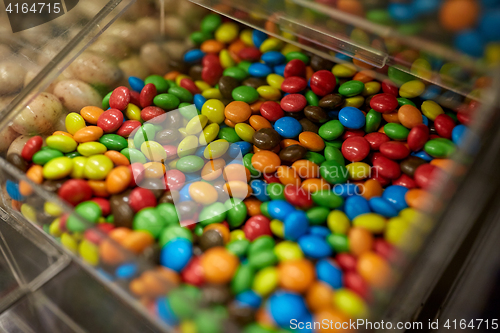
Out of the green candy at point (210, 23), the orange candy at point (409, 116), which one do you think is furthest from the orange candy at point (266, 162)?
the green candy at point (210, 23)

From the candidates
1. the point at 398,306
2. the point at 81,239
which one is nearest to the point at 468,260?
the point at 398,306

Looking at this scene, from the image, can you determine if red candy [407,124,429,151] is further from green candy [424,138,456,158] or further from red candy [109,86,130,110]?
red candy [109,86,130,110]

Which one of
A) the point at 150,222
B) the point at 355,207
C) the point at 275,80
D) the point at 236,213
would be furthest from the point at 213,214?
the point at 275,80

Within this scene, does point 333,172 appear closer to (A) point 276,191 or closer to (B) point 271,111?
(A) point 276,191

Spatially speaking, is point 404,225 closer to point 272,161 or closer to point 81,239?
point 272,161

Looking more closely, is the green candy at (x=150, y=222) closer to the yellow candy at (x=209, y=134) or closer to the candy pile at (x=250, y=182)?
Result: the candy pile at (x=250, y=182)

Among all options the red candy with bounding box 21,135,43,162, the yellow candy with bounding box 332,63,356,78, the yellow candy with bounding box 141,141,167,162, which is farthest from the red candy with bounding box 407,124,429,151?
the red candy with bounding box 21,135,43,162
